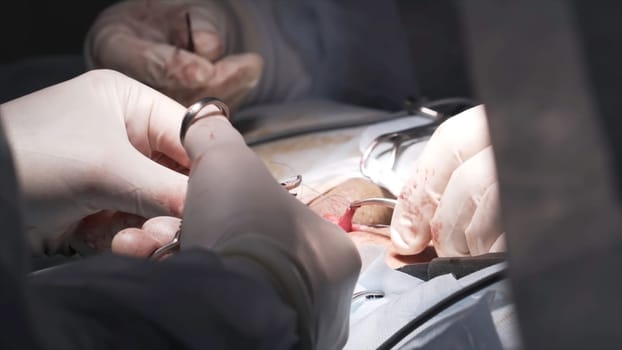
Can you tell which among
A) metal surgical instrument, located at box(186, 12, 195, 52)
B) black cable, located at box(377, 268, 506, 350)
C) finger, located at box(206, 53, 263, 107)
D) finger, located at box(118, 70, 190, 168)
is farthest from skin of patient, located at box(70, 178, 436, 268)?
metal surgical instrument, located at box(186, 12, 195, 52)

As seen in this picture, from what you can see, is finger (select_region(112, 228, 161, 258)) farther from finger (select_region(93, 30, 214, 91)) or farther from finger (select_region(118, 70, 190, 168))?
finger (select_region(93, 30, 214, 91))

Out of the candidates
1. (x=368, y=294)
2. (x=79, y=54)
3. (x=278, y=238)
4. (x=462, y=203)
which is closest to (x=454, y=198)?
(x=462, y=203)

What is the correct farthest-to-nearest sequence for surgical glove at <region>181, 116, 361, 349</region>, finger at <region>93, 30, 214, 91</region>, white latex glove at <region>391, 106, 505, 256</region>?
finger at <region>93, 30, 214, 91</region> < white latex glove at <region>391, 106, 505, 256</region> < surgical glove at <region>181, 116, 361, 349</region>

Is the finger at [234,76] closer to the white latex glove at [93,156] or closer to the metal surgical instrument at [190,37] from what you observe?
the metal surgical instrument at [190,37]

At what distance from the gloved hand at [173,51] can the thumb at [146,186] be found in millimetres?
511

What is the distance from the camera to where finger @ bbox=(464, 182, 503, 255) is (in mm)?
916

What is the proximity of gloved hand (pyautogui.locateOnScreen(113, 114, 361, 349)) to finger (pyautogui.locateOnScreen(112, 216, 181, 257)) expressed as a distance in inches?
4.5

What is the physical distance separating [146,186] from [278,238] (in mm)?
395

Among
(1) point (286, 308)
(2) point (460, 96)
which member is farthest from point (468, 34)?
(2) point (460, 96)

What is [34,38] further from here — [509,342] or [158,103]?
[509,342]

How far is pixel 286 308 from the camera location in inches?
23.3

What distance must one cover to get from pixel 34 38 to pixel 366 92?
0.84 meters

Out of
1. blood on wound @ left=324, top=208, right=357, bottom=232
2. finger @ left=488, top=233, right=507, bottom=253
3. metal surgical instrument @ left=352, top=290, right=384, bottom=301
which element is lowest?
metal surgical instrument @ left=352, top=290, right=384, bottom=301

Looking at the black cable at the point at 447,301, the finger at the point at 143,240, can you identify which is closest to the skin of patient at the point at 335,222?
the finger at the point at 143,240
